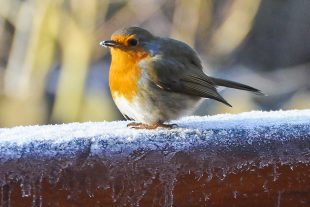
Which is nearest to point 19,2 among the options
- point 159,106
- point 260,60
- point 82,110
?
point 82,110

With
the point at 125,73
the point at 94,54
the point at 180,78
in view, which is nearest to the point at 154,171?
the point at 125,73

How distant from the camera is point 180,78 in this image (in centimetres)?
305

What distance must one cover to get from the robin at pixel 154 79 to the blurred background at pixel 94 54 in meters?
4.27

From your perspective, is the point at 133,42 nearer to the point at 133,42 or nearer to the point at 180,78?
the point at 133,42

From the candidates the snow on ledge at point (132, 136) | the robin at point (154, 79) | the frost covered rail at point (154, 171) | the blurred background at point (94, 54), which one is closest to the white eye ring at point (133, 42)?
the robin at point (154, 79)

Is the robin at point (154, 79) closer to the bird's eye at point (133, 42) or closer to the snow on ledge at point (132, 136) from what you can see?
the bird's eye at point (133, 42)

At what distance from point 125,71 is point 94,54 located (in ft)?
16.2

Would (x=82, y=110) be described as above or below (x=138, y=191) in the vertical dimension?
above

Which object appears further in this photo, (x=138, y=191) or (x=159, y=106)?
(x=159, y=106)

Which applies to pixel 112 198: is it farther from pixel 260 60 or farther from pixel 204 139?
pixel 260 60

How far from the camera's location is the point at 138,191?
5.00 ft

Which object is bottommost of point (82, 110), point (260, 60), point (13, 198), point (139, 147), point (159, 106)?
point (13, 198)

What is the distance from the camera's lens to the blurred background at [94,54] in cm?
750

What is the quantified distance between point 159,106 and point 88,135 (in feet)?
3.99
